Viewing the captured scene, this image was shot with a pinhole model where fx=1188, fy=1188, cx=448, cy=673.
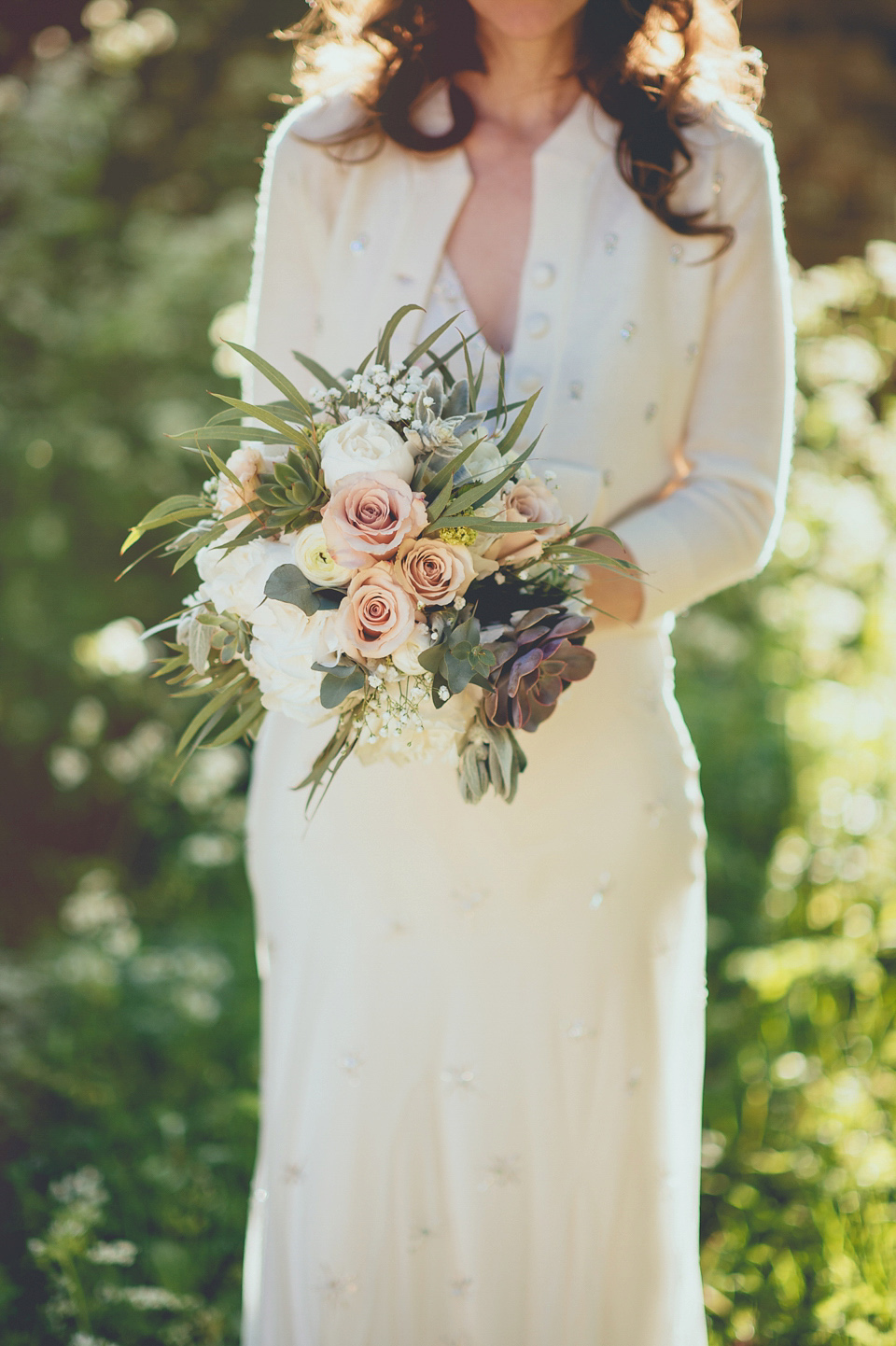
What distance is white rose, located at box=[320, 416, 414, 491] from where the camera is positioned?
47.2 inches

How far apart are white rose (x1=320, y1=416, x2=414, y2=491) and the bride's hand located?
45 centimetres

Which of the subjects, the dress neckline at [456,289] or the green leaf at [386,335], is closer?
the green leaf at [386,335]

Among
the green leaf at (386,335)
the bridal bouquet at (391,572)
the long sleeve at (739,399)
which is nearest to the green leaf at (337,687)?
the bridal bouquet at (391,572)

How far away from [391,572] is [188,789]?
2.17 meters

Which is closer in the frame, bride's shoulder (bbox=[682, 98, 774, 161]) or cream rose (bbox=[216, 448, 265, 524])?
cream rose (bbox=[216, 448, 265, 524])

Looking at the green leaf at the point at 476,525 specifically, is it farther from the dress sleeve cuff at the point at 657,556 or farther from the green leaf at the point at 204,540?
the dress sleeve cuff at the point at 657,556

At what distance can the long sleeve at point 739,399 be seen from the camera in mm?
1694

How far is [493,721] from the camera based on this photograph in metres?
1.26

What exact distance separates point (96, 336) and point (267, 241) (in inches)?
82.2

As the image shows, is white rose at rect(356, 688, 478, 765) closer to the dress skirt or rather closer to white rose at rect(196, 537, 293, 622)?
white rose at rect(196, 537, 293, 622)

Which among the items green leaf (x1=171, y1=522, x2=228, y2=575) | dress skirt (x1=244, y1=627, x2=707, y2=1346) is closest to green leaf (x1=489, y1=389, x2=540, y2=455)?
green leaf (x1=171, y1=522, x2=228, y2=575)

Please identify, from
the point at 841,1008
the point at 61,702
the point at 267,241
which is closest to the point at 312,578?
the point at 267,241

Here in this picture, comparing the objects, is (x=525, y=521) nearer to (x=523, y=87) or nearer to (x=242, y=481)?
(x=242, y=481)

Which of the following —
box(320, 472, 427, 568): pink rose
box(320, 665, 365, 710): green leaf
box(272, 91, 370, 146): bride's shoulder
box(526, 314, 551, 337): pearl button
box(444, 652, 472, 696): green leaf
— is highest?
box(272, 91, 370, 146): bride's shoulder
